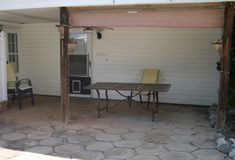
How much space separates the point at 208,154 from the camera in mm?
4219

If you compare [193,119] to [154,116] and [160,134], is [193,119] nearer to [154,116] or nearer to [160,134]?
[154,116]

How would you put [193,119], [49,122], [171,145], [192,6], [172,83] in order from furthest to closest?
[172,83]
[193,119]
[49,122]
[192,6]
[171,145]

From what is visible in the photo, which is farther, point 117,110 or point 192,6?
point 117,110

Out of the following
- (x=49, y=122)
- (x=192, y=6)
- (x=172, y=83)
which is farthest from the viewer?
(x=172, y=83)

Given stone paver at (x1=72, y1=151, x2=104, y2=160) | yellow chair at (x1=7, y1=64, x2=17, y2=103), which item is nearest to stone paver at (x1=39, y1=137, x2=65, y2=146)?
stone paver at (x1=72, y1=151, x2=104, y2=160)

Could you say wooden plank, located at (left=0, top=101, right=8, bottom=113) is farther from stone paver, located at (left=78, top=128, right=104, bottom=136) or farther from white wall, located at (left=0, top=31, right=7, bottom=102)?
stone paver, located at (left=78, top=128, right=104, bottom=136)

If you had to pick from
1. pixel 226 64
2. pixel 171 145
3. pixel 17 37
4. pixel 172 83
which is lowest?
pixel 171 145

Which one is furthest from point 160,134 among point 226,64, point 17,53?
point 17,53

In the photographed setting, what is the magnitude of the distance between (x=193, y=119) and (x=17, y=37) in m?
5.56

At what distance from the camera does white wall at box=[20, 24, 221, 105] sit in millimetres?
7406

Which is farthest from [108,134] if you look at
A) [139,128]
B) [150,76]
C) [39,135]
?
[150,76]

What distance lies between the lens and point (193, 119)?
623 cm

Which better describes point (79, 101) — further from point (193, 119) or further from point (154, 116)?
point (193, 119)

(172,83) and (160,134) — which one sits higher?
(172,83)
